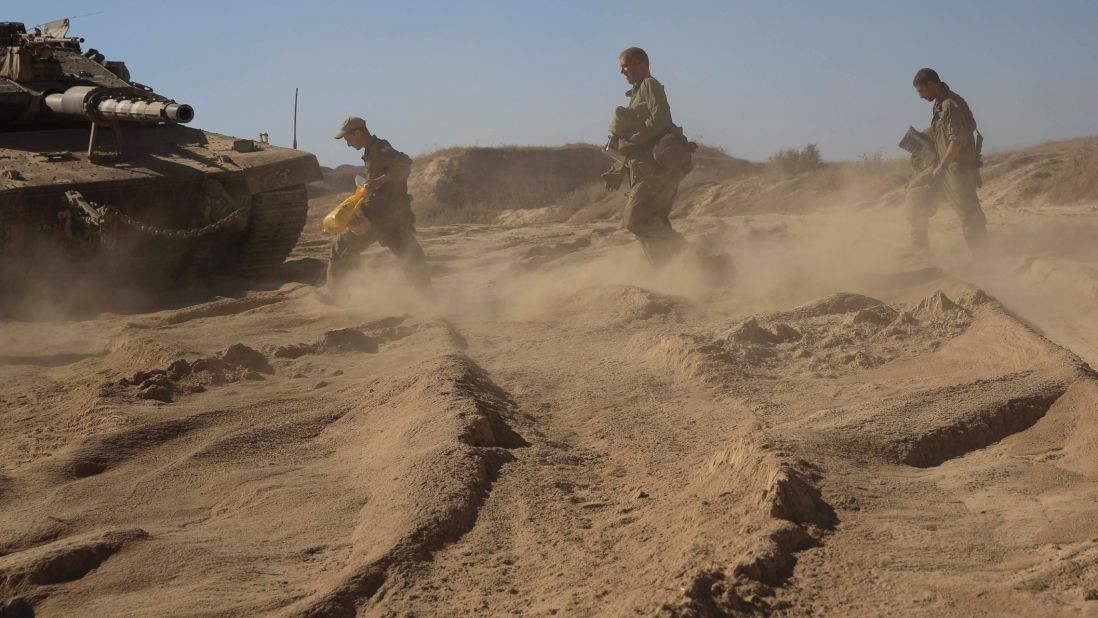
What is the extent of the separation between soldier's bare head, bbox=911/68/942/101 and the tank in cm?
581

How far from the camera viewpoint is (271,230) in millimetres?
11438

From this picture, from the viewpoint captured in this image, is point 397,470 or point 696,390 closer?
point 397,470

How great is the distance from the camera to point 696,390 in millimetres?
5914

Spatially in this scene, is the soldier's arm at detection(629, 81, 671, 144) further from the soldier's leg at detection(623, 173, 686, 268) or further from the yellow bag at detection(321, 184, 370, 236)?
the yellow bag at detection(321, 184, 370, 236)

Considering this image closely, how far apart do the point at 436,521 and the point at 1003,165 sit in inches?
591

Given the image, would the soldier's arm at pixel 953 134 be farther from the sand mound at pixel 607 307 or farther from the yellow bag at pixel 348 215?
the yellow bag at pixel 348 215

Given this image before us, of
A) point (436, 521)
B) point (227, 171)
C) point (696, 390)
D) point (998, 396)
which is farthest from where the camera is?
point (227, 171)

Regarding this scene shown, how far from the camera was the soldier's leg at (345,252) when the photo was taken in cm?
995

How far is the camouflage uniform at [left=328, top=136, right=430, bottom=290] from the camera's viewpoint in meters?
9.70

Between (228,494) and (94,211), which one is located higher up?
(94,211)

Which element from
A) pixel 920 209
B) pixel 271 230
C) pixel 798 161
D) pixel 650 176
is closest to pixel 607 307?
pixel 650 176

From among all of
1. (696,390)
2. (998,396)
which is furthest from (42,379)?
(998,396)

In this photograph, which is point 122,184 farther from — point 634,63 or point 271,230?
point 634,63

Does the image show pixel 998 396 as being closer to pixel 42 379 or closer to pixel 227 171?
pixel 42 379
